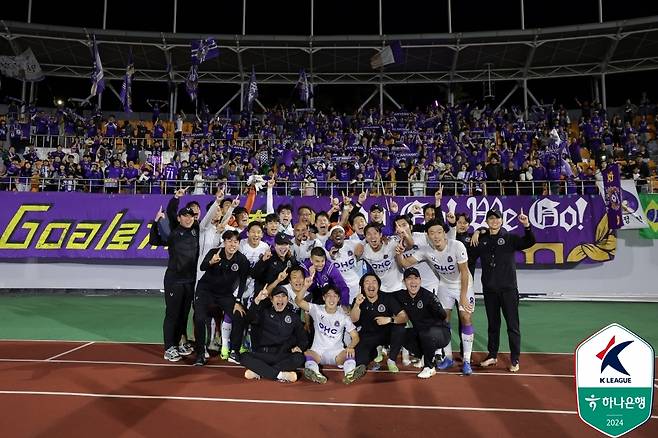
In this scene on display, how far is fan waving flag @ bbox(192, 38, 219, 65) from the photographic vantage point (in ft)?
68.5

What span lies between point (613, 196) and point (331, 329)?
11.2m

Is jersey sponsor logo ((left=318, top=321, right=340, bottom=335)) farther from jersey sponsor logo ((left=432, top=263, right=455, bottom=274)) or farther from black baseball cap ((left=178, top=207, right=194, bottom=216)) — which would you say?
black baseball cap ((left=178, top=207, right=194, bottom=216))

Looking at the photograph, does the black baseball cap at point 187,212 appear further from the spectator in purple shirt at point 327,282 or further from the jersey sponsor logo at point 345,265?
the jersey sponsor logo at point 345,265

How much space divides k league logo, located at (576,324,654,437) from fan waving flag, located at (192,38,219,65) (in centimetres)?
2072

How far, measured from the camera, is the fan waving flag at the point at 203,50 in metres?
20.9

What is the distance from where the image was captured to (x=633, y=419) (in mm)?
3123

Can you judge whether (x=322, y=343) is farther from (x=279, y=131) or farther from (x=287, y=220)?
(x=279, y=131)

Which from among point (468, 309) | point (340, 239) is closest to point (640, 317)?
point (468, 309)

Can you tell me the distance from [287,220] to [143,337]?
3.72 m

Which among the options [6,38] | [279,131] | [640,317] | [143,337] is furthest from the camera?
[279,131]

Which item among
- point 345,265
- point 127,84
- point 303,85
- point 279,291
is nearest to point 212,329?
point 279,291

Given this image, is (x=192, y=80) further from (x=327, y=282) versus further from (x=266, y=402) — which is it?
(x=266, y=402)

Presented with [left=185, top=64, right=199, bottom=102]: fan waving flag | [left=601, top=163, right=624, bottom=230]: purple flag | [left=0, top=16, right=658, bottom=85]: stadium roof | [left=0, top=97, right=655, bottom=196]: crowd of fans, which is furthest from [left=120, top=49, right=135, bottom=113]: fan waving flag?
[left=601, top=163, right=624, bottom=230]: purple flag

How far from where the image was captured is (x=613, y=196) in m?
13.8
